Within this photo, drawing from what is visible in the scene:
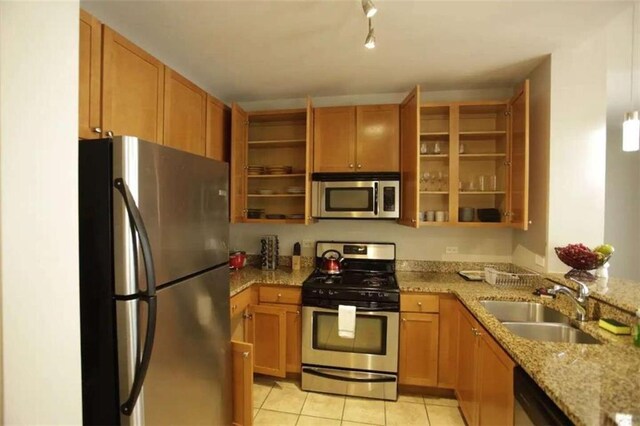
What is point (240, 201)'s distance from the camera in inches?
109

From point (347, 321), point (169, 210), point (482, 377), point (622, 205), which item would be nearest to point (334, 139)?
point (347, 321)

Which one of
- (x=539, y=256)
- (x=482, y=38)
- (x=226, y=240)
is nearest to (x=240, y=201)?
(x=226, y=240)

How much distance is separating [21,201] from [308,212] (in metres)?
1.93

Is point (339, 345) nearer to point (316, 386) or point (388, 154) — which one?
point (316, 386)

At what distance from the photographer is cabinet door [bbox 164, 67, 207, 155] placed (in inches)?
75.4

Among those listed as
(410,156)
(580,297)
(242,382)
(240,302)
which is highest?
(410,156)

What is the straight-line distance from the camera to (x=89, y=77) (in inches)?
53.9

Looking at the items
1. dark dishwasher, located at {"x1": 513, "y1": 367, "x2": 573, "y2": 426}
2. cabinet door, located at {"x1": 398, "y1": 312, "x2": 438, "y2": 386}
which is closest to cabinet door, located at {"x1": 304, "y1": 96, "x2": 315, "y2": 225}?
cabinet door, located at {"x1": 398, "y1": 312, "x2": 438, "y2": 386}

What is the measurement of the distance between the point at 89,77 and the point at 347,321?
2.12 meters

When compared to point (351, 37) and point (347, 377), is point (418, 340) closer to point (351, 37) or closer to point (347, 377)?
point (347, 377)

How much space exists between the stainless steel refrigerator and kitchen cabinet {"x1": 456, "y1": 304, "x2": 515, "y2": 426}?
1.49 m

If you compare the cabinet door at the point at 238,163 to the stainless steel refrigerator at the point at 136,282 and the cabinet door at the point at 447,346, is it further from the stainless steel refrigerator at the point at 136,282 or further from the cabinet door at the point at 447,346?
the cabinet door at the point at 447,346

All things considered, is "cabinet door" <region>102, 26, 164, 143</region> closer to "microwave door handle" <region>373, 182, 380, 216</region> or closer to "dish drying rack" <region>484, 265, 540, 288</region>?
"microwave door handle" <region>373, 182, 380, 216</region>

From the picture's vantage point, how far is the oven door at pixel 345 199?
8.37ft
